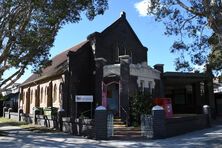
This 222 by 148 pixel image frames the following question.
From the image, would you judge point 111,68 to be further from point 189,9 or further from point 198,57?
point 189,9

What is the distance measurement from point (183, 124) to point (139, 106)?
3.62 m

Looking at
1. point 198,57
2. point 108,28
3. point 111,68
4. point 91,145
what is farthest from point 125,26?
point 91,145

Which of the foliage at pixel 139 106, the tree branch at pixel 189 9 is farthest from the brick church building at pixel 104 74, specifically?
the tree branch at pixel 189 9

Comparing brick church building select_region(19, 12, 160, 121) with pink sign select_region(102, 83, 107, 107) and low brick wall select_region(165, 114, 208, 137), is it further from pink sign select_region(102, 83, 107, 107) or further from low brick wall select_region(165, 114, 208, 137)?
low brick wall select_region(165, 114, 208, 137)

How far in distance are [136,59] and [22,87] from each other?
1868 centimetres

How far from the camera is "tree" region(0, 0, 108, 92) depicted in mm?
23141

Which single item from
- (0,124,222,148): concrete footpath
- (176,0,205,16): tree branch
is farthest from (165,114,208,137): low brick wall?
(176,0,205,16): tree branch

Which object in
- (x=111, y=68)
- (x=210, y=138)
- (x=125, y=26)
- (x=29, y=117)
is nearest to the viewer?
(x=210, y=138)

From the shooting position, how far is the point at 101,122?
794 inches

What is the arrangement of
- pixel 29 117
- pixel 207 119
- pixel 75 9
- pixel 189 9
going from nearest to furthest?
pixel 189 9 < pixel 75 9 < pixel 207 119 < pixel 29 117

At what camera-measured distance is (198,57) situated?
64.6ft

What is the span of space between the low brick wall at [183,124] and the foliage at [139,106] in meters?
2.44

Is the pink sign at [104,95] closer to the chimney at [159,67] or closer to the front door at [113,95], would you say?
the front door at [113,95]

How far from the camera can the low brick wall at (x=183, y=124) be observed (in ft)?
69.0
